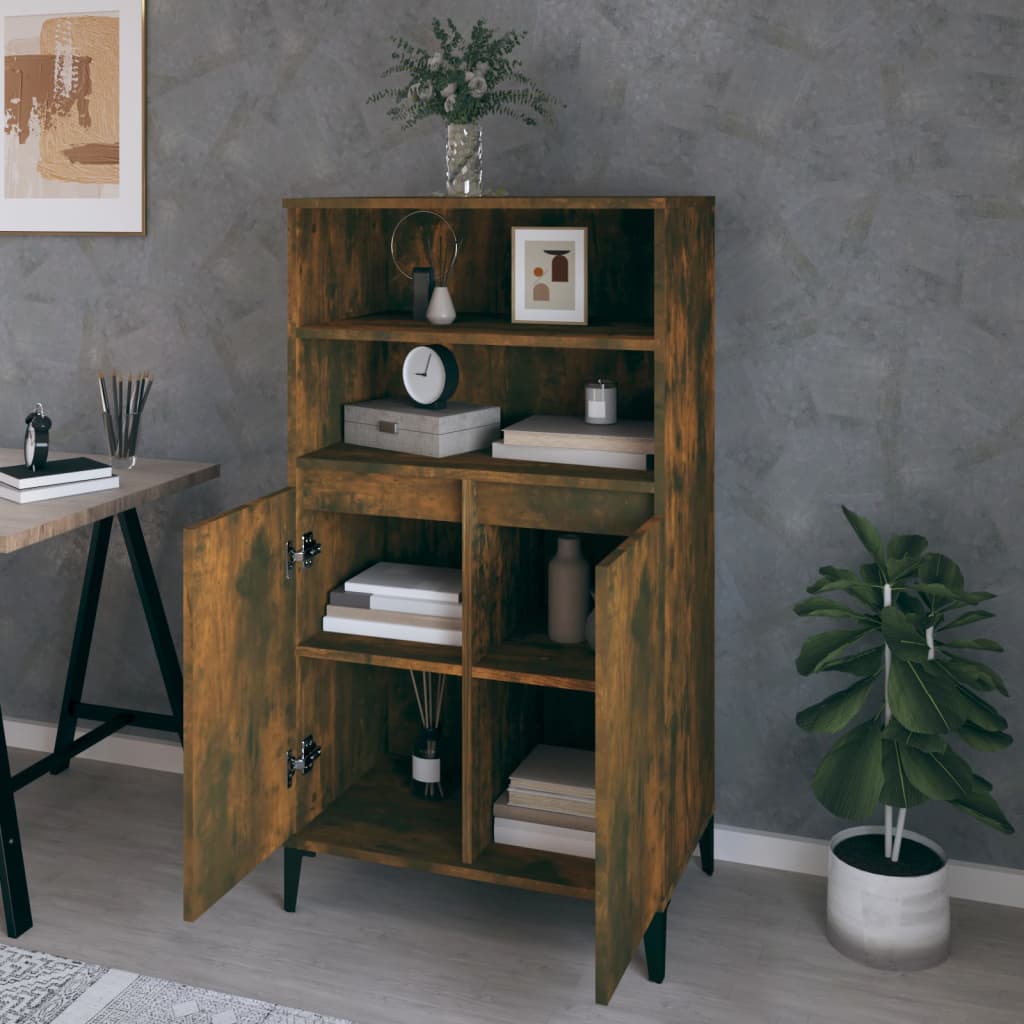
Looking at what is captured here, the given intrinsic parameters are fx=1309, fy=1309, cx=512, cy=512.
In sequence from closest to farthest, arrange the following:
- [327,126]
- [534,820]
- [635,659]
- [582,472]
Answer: [635,659]
[582,472]
[534,820]
[327,126]

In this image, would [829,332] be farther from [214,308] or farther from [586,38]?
[214,308]

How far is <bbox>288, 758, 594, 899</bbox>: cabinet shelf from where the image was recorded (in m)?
2.58

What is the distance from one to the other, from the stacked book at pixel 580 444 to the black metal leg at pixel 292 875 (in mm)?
947

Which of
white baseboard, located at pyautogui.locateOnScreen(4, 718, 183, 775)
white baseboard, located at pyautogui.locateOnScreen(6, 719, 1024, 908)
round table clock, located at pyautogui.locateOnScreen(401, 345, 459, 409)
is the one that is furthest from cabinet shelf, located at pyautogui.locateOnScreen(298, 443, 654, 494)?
white baseboard, located at pyautogui.locateOnScreen(4, 718, 183, 775)

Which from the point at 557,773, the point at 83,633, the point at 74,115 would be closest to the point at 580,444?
the point at 557,773

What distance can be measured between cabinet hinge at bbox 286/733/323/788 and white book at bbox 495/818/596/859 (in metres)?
0.42

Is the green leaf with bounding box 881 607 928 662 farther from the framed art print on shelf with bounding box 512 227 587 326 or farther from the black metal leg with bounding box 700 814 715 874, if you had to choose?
the framed art print on shelf with bounding box 512 227 587 326

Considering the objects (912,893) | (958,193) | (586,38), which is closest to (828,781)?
(912,893)

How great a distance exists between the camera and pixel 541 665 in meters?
2.53

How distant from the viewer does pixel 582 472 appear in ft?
8.14

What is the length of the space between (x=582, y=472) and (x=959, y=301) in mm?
857

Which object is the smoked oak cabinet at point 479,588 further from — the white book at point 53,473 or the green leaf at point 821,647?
the white book at point 53,473

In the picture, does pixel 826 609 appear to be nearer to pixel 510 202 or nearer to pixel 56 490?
pixel 510 202

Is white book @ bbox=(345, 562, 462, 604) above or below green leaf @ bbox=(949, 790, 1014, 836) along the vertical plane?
above
